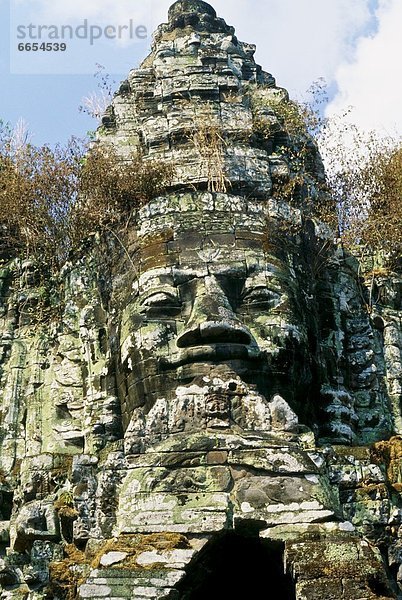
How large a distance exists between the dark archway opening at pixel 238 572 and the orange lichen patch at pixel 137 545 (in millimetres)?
249

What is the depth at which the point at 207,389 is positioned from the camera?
11.2 metres

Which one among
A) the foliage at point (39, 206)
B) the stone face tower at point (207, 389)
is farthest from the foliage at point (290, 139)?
the foliage at point (39, 206)

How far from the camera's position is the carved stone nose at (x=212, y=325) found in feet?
37.6

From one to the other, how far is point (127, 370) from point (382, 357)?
3.52 m

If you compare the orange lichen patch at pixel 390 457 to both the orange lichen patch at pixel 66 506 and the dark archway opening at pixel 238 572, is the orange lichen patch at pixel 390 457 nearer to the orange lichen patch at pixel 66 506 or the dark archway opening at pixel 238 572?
the dark archway opening at pixel 238 572

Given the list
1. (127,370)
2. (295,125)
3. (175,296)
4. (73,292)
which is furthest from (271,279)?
(295,125)

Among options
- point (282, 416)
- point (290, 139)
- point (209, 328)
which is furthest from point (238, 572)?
point (290, 139)

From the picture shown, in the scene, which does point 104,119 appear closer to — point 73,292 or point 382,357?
point 73,292

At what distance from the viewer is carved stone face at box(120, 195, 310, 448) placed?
37.1 ft

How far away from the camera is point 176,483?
10.5m

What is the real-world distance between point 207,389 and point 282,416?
31.5 inches

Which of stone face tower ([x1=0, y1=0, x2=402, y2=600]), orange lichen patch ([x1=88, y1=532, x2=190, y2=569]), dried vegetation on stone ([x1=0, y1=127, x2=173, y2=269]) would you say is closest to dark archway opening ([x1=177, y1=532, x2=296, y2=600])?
stone face tower ([x1=0, y1=0, x2=402, y2=600])

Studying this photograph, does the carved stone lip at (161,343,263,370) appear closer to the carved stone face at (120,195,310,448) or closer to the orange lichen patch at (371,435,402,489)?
the carved stone face at (120,195,310,448)

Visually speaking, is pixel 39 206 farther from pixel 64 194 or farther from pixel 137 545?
pixel 137 545
